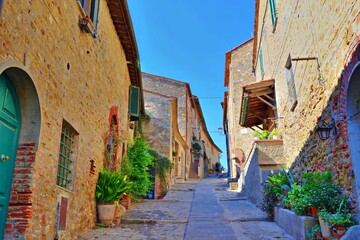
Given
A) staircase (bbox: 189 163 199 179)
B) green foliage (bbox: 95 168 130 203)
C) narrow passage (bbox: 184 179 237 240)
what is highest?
staircase (bbox: 189 163 199 179)

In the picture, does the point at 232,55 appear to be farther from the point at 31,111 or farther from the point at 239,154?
the point at 31,111

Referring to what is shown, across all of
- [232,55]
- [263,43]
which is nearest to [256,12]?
[263,43]

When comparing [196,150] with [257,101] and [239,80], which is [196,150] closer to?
[239,80]

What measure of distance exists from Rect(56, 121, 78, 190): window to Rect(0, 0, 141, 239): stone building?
0.02m

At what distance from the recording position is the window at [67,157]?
19.6 feet

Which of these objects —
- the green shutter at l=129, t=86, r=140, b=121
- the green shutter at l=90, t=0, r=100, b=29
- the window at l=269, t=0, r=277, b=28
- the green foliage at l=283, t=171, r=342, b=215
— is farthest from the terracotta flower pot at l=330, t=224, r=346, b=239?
the green shutter at l=129, t=86, r=140, b=121

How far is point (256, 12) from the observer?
1373 centimetres

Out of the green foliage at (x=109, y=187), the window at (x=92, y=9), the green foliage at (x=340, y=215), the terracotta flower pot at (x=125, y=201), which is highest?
the window at (x=92, y=9)

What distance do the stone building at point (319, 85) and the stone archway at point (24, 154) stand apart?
435 centimetres

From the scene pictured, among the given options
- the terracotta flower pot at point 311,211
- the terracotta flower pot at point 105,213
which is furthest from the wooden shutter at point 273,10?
the terracotta flower pot at point 105,213

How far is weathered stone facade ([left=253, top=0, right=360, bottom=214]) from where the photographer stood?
187 inches

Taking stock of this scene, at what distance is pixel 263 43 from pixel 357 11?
8889 millimetres

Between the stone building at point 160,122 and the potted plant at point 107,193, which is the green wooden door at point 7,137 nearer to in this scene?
the potted plant at point 107,193

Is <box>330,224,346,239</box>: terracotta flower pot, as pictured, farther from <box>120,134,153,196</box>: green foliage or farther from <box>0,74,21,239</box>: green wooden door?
<box>120,134,153,196</box>: green foliage
